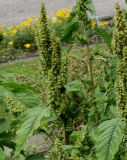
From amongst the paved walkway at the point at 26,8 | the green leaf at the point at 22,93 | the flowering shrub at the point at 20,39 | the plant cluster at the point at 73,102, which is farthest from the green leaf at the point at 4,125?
the paved walkway at the point at 26,8

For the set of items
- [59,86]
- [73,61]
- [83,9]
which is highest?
[83,9]

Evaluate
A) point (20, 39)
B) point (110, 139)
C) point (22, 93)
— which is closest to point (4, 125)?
point (22, 93)

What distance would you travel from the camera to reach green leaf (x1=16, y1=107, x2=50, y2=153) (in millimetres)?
2668

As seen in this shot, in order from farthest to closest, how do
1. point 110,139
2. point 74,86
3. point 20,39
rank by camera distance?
Answer: point 20,39, point 74,86, point 110,139

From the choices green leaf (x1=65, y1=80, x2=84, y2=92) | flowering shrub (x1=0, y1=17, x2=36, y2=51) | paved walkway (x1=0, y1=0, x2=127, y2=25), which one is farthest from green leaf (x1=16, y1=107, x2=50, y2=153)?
paved walkway (x1=0, y1=0, x2=127, y2=25)

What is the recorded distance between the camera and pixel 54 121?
297 centimetres

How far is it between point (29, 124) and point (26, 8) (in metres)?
16.1

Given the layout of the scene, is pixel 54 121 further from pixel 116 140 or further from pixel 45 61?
pixel 116 140

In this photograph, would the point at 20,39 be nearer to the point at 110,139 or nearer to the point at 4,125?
the point at 4,125

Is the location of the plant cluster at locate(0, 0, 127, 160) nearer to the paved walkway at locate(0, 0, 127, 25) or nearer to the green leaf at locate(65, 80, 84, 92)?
the green leaf at locate(65, 80, 84, 92)

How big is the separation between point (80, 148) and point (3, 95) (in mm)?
575

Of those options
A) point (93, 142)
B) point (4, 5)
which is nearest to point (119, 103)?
point (93, 142)

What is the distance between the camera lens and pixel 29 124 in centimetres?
272

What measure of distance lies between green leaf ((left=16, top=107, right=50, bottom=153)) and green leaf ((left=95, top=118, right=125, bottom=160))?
1.11ft
